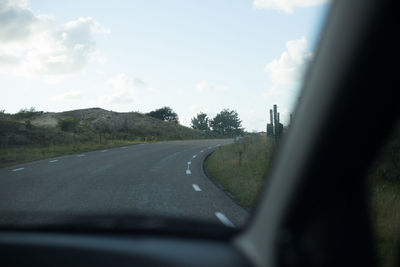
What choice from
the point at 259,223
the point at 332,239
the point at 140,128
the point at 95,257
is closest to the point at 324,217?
the point at 332,239

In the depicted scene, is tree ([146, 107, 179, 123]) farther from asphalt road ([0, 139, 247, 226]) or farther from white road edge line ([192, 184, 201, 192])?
white road edge line ([192, 184, 201, 192])

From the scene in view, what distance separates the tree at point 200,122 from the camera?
102 meters

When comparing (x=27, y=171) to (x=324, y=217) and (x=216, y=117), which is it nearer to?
(x=324, y=217)

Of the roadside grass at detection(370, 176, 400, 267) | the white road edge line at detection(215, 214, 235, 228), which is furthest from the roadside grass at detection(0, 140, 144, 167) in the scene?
the roadside grass at detection(370, 176, 400, 267)

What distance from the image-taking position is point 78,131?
45938mm

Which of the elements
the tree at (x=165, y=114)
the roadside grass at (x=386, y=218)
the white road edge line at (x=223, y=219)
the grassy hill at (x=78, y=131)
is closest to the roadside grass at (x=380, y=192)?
the roadside grass at (x=386, y=218)

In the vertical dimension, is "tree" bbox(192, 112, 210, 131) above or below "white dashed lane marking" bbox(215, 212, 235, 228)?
above

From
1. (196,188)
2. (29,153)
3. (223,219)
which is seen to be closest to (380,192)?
(223,219)

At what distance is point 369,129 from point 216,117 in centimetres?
9885

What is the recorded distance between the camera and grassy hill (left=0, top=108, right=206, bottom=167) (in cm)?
2819

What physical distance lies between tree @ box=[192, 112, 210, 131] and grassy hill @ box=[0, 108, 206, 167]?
27.6m

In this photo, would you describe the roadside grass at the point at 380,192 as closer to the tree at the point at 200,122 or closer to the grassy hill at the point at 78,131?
the grassy hill at the point at 78,131

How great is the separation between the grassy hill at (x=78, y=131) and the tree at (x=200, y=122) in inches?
1089

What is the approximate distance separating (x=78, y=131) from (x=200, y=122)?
59.4 meters
